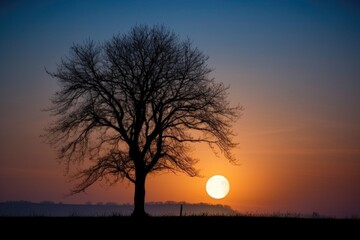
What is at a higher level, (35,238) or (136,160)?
(136,160)

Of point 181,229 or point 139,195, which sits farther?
point 139,195

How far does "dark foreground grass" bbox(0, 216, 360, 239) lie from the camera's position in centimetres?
2067

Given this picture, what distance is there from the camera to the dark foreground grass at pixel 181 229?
20672 millimetres

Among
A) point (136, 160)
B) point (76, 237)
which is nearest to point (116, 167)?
point (136, 160)

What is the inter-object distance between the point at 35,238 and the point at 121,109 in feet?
47.2

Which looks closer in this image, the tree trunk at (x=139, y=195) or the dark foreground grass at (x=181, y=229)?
the dark foreground grass at (x=181, y=229)

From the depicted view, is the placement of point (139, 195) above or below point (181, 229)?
above

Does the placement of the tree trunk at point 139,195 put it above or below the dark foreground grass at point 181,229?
above

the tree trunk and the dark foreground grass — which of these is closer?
the dark foreground grass

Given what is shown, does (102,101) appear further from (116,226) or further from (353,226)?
(353,226)

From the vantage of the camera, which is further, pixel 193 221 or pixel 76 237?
pixel 193 221

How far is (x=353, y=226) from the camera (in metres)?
23.6

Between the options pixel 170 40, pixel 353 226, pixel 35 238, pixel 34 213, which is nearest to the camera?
pixel 35 238

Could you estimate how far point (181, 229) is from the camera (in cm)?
2247
